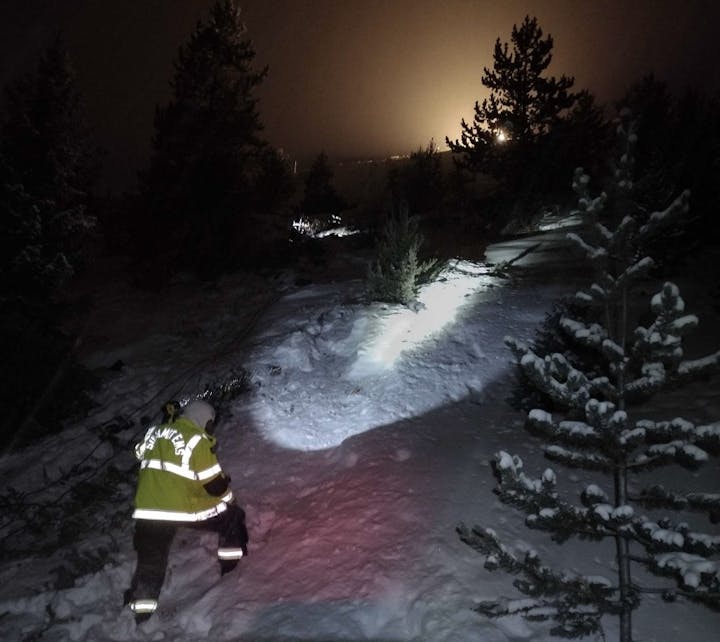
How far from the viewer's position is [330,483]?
16.8 ft

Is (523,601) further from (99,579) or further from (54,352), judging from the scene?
(54,352)

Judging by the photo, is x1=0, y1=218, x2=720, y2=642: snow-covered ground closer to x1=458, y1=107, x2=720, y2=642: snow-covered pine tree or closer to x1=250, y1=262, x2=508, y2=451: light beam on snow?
x1=250, y1=262, x2=508, y2=451: light beam on snow

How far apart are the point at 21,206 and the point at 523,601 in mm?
9989

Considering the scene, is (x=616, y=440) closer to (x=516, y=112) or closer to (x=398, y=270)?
(x=398, y=270)

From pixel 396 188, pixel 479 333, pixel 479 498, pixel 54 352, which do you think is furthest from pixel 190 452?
pixel 396 188

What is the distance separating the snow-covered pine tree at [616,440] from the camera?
237 centimetres

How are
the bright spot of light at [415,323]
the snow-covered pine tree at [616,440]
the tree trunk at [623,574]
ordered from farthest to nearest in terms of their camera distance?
the bright spot of light at [415,323] → the tree trunk at [623,574] → the snow-covered pine tree at [616,440]

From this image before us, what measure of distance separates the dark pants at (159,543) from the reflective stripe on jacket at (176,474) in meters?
0.09

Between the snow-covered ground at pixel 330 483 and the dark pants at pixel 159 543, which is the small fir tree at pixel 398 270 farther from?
the dark pants at pixel 159 543

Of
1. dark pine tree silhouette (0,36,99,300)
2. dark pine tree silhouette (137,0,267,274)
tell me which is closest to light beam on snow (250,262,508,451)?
dark pine tree silhouette (0,36,99,300)

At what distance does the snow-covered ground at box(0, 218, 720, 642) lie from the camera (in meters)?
3.56

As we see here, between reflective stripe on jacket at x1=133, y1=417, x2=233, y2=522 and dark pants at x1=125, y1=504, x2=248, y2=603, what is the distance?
Answer: 94 mm

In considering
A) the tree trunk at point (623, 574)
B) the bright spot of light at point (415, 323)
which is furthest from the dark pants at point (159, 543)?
the bright spot of light at point (415, 323)

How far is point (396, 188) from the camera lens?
1055 inches
